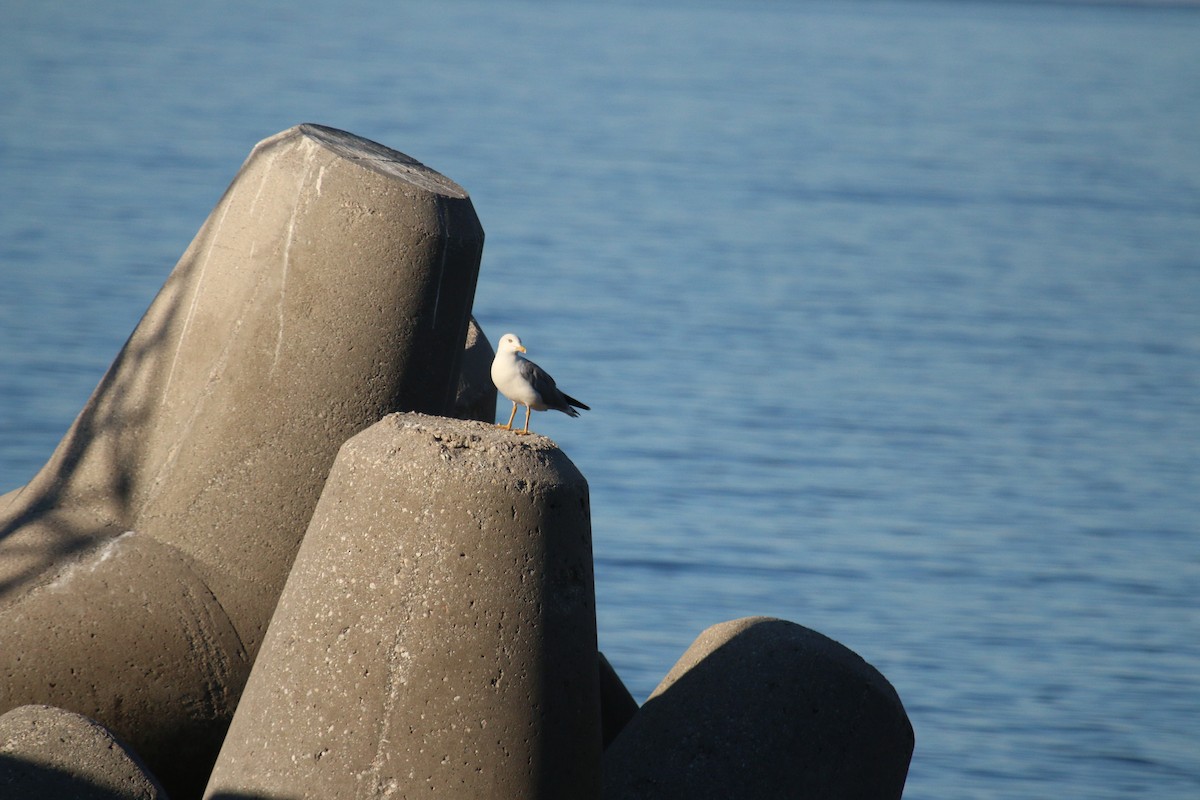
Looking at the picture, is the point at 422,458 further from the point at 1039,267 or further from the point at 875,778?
the point at 1039,267

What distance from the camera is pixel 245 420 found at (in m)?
6.22

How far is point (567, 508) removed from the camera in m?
5.55

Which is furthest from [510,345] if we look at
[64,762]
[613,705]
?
[64,762]

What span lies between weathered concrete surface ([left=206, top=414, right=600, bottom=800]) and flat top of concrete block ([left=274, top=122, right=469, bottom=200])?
1.24 meters

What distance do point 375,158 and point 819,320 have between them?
1699 centimetres

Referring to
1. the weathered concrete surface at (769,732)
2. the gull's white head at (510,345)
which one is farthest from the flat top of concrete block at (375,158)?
the weathered concrete surface at (769,732)

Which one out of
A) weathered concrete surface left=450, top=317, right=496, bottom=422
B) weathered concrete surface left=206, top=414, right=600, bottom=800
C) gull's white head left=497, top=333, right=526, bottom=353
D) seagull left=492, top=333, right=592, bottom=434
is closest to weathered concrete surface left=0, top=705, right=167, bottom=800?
weathered concrete surface left=206, top=414, right=600, bottom=800

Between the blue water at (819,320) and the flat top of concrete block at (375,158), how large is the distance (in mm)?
5179

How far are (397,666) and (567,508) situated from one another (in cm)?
72

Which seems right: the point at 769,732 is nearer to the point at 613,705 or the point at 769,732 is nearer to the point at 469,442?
the point at 613,705

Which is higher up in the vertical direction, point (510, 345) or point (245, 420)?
point (510, 345)

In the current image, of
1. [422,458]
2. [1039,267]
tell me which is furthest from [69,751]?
[1039,267]

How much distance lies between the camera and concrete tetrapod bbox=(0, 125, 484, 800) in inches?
241

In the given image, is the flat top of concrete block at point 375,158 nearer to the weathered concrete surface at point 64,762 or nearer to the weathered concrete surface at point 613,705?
the weathered concrete surface at point 613,705
